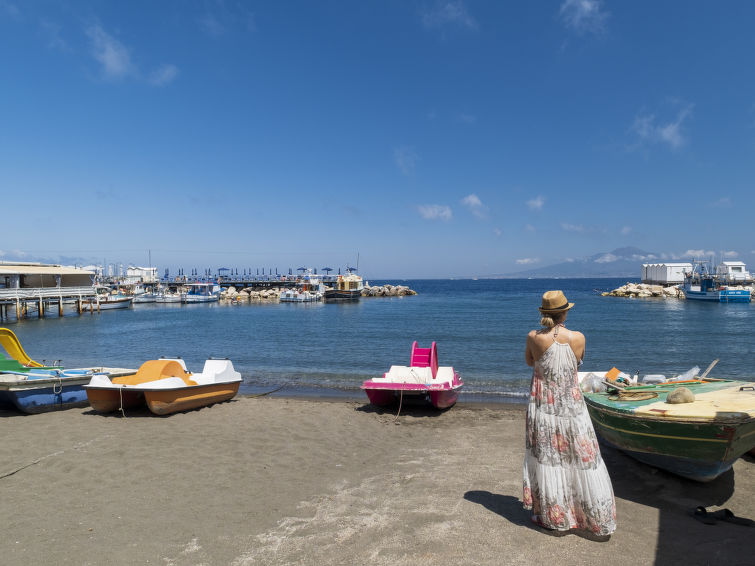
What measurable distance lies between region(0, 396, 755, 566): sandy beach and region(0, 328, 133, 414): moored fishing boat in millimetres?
582

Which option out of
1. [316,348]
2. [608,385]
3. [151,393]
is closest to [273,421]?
[151,393]

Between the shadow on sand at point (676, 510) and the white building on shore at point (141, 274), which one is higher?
the white building on shore at point (141, 274)

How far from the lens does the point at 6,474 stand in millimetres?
6531

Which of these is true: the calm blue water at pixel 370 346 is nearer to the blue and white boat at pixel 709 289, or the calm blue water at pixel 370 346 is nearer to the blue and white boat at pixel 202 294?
the blue and white boat at pixel 709 289

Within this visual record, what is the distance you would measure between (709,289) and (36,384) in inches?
2903

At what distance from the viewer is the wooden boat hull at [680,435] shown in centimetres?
517

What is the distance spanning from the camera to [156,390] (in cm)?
974

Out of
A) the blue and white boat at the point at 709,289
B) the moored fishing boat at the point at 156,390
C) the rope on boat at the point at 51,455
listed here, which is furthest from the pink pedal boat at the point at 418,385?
the blue and white boat at the point at 709,289

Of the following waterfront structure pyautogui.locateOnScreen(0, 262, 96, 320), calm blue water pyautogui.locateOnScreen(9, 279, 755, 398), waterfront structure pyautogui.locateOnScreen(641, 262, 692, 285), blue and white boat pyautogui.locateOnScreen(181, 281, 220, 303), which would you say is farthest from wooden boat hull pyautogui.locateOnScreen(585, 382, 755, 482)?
waterfront structure pyautogui.locateOnScreen(641, 262, 692, 285)

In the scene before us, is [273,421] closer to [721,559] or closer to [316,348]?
[721,559]

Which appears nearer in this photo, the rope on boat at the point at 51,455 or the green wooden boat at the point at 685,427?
the green wooden boat at the point at 685,427

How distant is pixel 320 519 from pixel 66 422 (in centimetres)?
679

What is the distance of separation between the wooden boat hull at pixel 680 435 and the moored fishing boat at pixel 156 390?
818 centimetres

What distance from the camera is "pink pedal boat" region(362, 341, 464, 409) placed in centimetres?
1045
